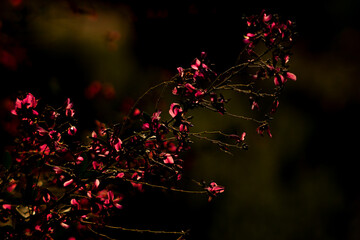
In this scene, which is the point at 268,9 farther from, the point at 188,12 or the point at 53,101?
the point at 53,101

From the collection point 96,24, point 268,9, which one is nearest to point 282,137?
point 268,9

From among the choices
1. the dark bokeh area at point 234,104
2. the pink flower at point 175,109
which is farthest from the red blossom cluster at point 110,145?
the dark bokeh area at point 234,104

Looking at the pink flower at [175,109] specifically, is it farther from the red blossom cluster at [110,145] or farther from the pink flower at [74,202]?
the pink flower at [74,202]

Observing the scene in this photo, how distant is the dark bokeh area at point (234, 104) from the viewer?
7.79ft

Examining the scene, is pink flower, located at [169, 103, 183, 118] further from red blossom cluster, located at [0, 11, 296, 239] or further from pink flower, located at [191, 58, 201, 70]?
pink flower, located at [191, 58, 201, 70]

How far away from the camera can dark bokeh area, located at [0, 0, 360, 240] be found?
93.4 inches

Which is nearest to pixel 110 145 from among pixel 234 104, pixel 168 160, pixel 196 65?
pixel 168 160

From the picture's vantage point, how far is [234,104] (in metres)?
2.98

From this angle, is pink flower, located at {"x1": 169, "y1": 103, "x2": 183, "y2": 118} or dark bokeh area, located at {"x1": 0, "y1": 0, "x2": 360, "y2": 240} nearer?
pink flower, located at {"x1": 169, "y1": 103, "x2": 183, "y2": 118}

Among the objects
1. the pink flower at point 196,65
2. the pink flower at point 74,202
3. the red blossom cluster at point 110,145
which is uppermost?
the pink flower at point 196,65

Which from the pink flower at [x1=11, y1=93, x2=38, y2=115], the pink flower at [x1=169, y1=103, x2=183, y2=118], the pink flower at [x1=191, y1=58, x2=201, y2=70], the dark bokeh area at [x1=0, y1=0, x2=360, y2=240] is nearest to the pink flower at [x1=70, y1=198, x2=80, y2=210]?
the pink flower at [x1=11, y1=93, x2=38, y2=115]

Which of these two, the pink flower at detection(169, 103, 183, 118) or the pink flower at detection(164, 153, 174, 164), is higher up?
the pink flower at detection(169, 103, 183, 118)

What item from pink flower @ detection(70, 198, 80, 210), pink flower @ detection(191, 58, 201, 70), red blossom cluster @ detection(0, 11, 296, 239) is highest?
pink flower @ detection(191, 58, 201, 70)

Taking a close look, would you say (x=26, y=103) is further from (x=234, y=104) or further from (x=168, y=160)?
(x=234, y=104)
